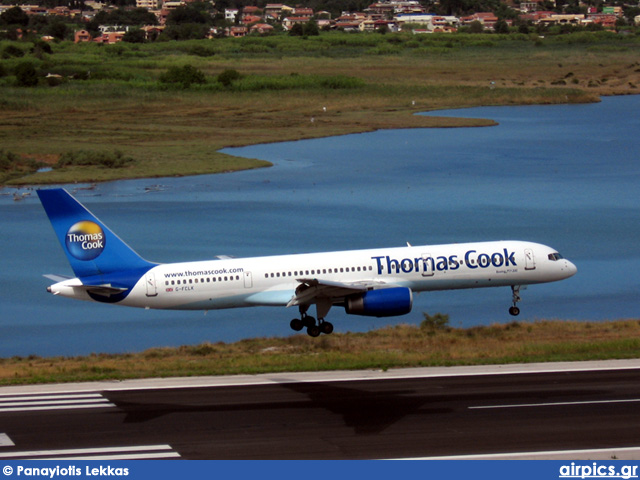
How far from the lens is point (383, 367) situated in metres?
41.7

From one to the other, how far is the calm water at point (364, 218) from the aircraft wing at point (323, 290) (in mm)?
10890

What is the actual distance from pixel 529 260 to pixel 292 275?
12.2 meters

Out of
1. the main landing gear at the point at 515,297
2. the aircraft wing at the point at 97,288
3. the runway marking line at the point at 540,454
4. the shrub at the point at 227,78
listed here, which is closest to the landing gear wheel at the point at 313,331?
the aircraft wing at the point at 97,288

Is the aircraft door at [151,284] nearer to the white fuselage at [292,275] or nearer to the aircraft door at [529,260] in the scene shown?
the white fuselage at [292,275]

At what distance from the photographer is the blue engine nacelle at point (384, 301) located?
48750 mm

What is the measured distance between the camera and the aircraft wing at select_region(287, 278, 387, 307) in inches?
1891

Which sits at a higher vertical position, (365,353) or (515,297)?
(365,353)

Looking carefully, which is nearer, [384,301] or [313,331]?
[384,301]

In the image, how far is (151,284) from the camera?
50750 mm

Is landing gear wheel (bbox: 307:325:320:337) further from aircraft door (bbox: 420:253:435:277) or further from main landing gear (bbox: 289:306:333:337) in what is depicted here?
aircraft door (bbox: 420:253:435:277)

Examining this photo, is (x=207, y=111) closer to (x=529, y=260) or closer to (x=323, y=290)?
(x=529, y=260)

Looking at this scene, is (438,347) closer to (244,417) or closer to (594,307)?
(244,417)

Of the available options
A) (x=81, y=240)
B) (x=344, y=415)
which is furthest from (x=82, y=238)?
(x=344, y=415)

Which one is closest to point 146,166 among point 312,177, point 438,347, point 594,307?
point 312,177
